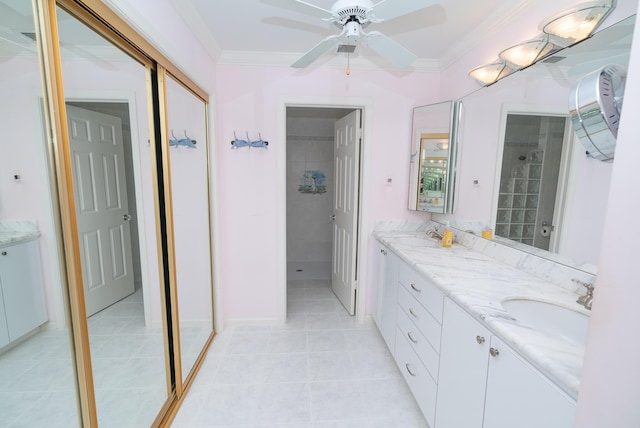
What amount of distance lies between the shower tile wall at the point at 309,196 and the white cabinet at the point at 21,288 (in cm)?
363

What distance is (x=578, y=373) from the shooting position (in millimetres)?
715

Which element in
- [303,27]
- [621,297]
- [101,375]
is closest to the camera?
[621,297]

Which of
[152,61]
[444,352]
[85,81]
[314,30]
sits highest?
[314,30]

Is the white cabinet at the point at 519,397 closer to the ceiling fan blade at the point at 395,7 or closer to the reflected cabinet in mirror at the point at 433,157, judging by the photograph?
the ceiling fan blade at the point at 395,7

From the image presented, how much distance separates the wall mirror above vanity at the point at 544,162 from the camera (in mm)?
1179

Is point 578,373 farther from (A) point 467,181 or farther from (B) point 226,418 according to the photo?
(B) point 226,418

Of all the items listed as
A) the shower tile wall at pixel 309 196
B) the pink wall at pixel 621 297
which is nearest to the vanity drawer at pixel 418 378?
the pink wall at pixel 621 297

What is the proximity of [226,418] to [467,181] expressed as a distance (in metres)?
2.30

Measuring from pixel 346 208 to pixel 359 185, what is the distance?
37 cm

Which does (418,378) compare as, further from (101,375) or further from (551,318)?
(101,375)

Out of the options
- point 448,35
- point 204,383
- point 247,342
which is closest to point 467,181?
point 448,35

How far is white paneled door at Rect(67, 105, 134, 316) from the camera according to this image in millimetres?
1035

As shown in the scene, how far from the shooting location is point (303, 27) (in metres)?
1.92

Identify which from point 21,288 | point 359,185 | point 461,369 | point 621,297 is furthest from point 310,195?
point 621,297
